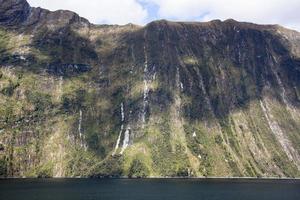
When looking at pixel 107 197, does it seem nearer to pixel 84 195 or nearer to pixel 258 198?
pixel 84 195

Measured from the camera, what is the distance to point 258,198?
18888cm

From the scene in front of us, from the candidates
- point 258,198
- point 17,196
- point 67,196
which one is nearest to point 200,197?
point 258,198

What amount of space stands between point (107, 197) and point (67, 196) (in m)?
15.6

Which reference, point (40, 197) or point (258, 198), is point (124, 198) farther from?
point (258, 198)

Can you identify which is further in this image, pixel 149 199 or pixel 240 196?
pixel 240 196

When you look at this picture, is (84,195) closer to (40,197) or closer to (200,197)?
(40,197)

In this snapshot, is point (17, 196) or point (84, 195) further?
point (84, 195)

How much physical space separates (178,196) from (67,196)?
44.8 m

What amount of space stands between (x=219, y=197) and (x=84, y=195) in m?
52.6

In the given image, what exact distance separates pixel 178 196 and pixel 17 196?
62.7m

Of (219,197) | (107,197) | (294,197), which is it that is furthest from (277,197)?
(107,197)

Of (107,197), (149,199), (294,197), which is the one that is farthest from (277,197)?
(107,197)

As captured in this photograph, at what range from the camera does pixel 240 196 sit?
19500 centimetres

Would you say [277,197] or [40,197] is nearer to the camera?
[40,197]
